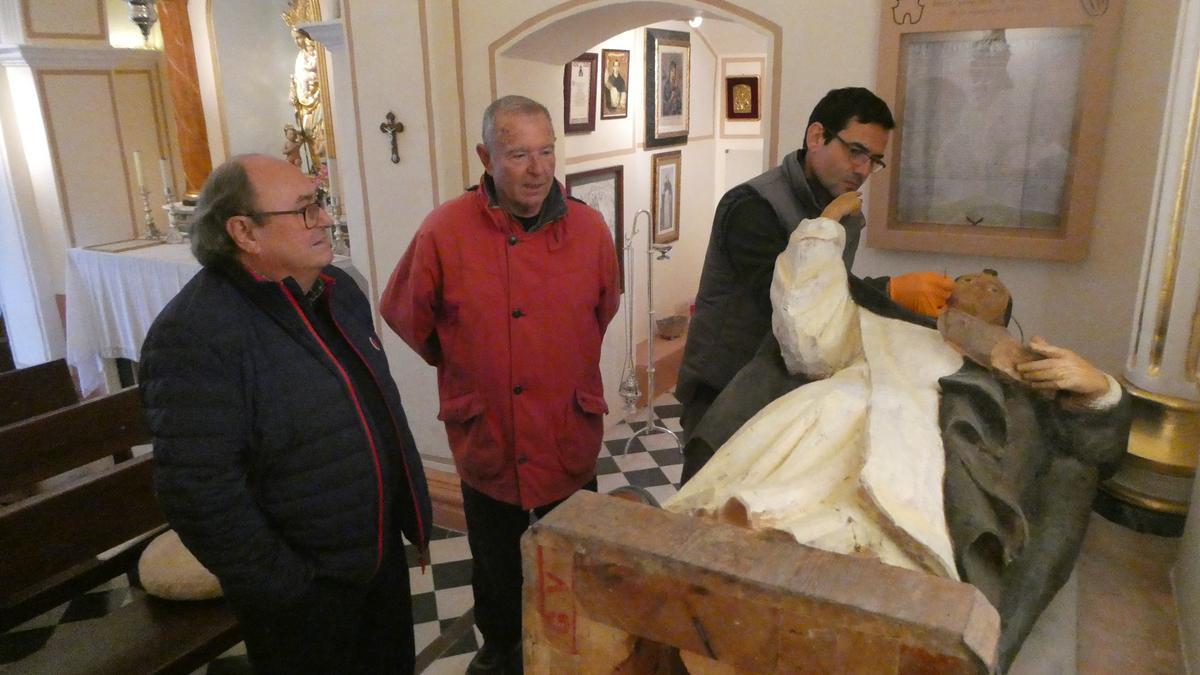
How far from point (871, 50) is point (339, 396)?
6.67ft

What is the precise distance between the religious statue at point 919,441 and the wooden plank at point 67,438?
2.31 m

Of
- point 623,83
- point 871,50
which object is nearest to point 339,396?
point 871,50

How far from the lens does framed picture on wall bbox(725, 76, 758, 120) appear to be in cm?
650

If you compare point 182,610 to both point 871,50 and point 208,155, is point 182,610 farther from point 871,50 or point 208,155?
point 208,155

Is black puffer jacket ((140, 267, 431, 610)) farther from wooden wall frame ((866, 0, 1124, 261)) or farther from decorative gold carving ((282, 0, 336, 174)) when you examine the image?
decorative gold carving ((282, 0, 336, 174))

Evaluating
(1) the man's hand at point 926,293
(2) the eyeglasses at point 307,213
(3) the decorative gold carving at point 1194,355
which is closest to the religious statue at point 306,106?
(2) the eyeglasses at point 307,213

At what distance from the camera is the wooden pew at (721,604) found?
997 mm

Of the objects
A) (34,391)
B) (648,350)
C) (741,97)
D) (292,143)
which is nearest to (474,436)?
(34,391)

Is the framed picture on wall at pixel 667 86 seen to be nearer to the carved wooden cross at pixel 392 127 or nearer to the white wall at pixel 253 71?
the carved wooden cross at pixel 392 127

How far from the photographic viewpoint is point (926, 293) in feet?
6.72

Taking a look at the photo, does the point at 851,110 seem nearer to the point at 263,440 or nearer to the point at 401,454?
the point at 401,454

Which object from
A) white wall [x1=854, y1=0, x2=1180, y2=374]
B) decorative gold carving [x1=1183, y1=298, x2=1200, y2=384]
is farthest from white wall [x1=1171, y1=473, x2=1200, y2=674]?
white wall [x1=854, y1=0, x2=1180, y2=374]

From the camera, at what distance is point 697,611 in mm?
1122

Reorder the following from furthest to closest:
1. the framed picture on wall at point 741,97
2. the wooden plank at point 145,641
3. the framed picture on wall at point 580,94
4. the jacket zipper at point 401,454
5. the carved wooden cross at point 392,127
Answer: the framed picture on wall at point 741,97 → the framed picture on wall at point 580,94 → the carved wooden cross at point 392,127 → the wooden plank at point 145,641 → the jacket zipper at point 401,454
